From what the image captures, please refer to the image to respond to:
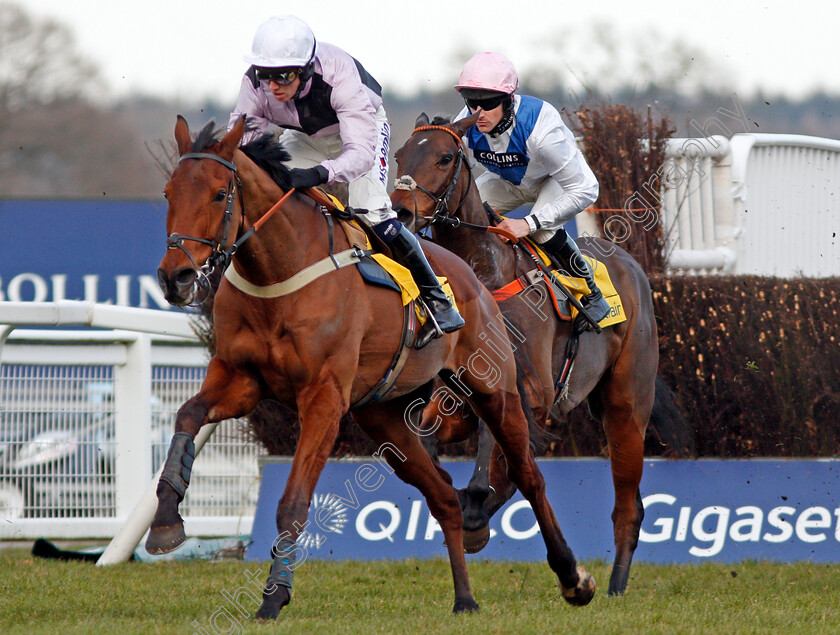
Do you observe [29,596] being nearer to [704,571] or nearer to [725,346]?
[704,571]

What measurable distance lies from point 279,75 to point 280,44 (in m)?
0.13

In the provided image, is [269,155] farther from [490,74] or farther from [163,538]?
[490,74]

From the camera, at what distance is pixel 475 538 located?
5.49 meters

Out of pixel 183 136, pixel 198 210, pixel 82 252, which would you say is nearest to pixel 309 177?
pixel 183 136

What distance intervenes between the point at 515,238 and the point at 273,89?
1.86 meters

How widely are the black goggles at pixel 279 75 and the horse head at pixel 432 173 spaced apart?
3.84 feet

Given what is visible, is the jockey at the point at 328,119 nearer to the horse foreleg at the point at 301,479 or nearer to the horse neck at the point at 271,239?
the horse neck at the point at 271,239

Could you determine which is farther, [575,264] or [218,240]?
[575,264]

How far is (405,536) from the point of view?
707 cm

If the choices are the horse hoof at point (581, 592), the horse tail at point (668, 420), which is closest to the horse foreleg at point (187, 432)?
the horse hoof at point (581, 592)

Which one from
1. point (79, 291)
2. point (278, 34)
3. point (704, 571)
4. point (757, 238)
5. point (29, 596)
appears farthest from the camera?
point (79, 291)

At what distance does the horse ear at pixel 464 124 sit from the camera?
5781mm

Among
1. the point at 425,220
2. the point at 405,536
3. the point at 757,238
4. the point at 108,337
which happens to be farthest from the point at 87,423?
the point at 757,238

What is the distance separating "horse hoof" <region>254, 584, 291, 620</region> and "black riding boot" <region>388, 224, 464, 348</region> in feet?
3.99
